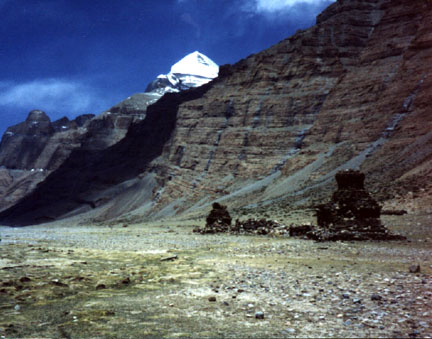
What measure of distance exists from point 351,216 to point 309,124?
63573 millimetres

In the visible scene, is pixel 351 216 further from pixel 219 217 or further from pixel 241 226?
pixel 219 217

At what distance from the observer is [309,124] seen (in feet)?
265

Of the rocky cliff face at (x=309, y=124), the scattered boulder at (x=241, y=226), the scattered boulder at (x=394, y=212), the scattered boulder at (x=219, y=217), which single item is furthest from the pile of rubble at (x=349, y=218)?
the rocky cliff face at (x=309, y=124)

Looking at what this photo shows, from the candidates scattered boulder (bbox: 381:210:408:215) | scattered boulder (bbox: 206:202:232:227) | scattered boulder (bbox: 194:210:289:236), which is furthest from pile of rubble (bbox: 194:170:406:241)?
scattered boulder (bbox: 206:202:232:227)

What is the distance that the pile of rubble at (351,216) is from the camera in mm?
18641

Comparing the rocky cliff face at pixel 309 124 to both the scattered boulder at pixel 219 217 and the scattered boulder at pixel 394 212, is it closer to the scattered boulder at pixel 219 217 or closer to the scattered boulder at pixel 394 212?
the scattered boulder at pixel 394 212

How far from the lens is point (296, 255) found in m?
14.8

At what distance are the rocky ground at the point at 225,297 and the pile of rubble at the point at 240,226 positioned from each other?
452 inches

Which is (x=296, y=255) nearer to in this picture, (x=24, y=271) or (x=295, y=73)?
(x=24, y=271)

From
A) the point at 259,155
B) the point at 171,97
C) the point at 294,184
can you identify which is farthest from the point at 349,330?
the point at 171,97

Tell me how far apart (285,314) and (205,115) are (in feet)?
334

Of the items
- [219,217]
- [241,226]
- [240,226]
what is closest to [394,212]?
[241,226]

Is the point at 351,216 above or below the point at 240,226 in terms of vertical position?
above

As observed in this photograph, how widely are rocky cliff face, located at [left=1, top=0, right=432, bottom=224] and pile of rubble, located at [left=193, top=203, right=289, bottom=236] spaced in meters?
13.0
